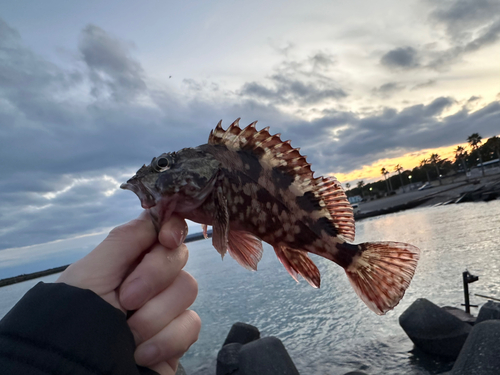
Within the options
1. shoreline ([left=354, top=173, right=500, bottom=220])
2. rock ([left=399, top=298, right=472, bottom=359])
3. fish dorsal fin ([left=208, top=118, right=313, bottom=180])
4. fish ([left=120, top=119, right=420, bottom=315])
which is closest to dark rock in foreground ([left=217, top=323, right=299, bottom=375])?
rock ([left=399, top=298, right=472, bottom=359])

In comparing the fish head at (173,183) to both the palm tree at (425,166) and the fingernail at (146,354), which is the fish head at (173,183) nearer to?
the fingernail at (146,354)

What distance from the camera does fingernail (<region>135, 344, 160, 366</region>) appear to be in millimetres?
2424

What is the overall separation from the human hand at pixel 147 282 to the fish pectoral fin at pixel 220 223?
301mm

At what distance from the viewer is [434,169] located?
132m

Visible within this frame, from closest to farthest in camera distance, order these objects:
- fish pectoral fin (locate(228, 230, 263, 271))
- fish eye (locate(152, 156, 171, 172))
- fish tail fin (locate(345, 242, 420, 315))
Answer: fish eye (locate(152, 156, 171, 172)), fish tail fin (locate(345, 242, 420, 315)), fish pectoral fin (locate(228, 230, 263, 271))

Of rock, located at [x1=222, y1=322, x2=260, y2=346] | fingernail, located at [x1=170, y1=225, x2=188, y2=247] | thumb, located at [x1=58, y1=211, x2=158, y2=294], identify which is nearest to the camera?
thumb, located at [x1=58, y1=211, x2=158, y2=294]

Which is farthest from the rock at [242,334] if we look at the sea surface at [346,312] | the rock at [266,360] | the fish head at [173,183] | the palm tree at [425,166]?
the palm tree at [425,166]

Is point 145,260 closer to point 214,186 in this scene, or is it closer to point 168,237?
point 168,237

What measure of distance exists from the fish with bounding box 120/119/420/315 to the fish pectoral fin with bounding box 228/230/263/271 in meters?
0.01

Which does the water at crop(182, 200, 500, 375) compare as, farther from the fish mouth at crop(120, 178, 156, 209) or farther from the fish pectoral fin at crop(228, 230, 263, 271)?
the fish mouth at crop(120, 178, 156, 209)

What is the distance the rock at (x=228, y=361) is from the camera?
11289 millimetres

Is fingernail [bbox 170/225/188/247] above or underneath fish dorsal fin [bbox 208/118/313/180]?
underneath

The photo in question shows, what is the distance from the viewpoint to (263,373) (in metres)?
9.65

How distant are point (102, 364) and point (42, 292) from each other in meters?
0.69
